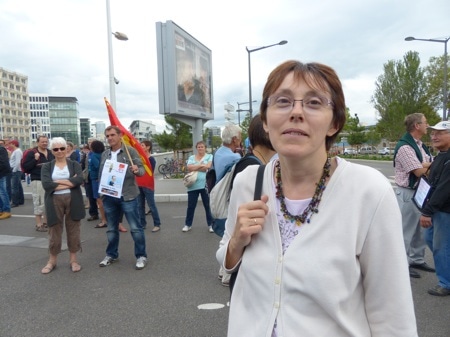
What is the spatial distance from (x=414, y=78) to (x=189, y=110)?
33887mm

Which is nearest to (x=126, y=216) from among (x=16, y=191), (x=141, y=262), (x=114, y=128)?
(x=141, y=262)

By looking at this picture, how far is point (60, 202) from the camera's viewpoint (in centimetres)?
499

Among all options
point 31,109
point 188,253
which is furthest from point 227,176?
point 31,109

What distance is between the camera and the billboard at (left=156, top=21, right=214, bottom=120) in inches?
477

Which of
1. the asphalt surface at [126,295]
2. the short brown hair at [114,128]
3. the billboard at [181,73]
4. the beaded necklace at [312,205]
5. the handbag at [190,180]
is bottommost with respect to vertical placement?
the asphalt surface at [126,295]

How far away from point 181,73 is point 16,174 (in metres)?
6.57

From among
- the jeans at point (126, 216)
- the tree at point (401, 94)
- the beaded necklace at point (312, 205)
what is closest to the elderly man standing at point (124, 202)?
the jeans at point (126, 216)

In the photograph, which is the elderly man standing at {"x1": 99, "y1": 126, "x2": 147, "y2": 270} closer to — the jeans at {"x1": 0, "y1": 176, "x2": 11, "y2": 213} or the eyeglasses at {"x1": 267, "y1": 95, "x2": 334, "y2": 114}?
the eyeglasses at {"x1": 267, "y1": 95, "x2": 334, "y2": 114}

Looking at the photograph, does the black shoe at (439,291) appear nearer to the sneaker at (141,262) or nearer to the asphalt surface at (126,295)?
the asphalt surface at (126,295)

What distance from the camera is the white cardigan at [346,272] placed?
3.76 ft

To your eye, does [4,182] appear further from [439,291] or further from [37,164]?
[439,291]

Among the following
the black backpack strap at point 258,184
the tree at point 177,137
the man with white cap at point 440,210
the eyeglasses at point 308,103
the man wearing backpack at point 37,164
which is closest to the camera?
the eyeglasses at point 308,103

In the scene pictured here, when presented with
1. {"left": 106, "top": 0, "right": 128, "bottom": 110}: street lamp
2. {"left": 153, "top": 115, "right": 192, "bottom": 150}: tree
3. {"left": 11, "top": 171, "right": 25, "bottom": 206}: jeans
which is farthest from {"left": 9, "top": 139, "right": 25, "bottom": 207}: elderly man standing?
{"left": 153, "top": 115, "right": 192, "bottom": 150}: tree

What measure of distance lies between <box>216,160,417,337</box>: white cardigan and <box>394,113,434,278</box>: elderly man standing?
372cm
